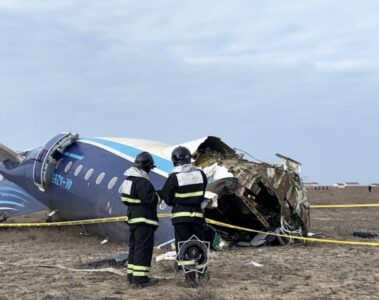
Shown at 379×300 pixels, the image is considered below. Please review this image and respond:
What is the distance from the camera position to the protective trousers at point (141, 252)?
8.60 meters

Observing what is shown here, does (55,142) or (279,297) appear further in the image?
(55,142)

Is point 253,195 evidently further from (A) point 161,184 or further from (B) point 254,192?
(A) point 161,184

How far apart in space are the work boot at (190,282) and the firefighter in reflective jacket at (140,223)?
54 centimetres

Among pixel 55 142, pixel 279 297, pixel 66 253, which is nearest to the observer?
pixel 279 297

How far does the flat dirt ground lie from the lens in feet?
26.6

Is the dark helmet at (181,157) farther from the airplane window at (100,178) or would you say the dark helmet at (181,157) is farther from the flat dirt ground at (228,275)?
the airplane window at (100,178)

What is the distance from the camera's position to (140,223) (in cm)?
873

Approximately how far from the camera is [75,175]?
16594 millimetres

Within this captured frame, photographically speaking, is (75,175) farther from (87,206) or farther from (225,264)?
(225,264)

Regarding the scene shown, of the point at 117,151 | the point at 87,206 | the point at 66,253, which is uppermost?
the point at 117,151

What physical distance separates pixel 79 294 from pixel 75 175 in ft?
28.9

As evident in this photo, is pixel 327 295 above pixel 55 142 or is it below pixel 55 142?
below

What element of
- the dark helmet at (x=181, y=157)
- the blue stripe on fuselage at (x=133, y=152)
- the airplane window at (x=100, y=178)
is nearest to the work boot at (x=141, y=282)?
the dark helmet at (x=181, y=157)

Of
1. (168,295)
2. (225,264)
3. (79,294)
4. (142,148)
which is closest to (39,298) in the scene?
(79,294)
